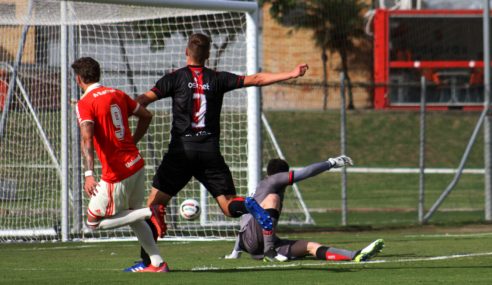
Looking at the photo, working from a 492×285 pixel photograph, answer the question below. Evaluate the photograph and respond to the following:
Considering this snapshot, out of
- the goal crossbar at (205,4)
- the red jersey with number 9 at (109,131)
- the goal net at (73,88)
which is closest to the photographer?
the red jersey with number 9 at (109,131)

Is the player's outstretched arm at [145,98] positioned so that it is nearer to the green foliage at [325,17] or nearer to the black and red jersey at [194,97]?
the black and red jersey at [194,97]

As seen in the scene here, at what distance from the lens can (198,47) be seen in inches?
445

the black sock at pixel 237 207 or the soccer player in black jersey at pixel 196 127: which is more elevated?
the soccer player in black jersey at pixel 196 127

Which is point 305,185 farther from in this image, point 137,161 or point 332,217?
point 137,161

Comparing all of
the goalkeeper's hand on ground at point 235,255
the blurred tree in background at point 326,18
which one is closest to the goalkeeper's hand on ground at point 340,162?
the goalkeeper's hand on ground at point 235,255

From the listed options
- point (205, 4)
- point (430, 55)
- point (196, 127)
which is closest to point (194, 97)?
point (196, 127)

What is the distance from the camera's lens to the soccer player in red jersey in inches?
403

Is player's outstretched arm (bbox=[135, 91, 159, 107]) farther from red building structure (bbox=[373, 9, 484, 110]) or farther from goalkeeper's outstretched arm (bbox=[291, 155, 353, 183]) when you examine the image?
red building structure (bbox=[373, 9, 484, 110])

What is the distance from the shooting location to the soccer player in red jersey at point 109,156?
33.6ft

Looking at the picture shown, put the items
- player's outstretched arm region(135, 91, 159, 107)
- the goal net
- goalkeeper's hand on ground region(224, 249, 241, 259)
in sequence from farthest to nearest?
1. the goal net
2. goalkeeper's hand on ground region(224, 249, 241, 259)
3. player's outstretched arm region(135, 91, 159, 107)

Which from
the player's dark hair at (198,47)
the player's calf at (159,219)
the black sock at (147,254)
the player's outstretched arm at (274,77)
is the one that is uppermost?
the player's dark hair at (198,47)

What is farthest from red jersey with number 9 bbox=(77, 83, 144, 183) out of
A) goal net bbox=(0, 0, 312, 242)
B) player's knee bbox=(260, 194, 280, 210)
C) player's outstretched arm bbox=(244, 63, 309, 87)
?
goal net bbox=(0, 0, 312, 242)

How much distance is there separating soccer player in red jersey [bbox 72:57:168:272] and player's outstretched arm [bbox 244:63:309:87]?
1347 mm

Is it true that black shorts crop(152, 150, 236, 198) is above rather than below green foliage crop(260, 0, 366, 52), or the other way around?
below
